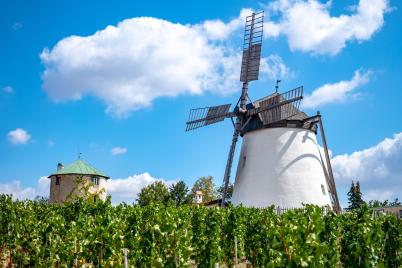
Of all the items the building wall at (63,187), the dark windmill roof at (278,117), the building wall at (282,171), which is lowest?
the building wall at (282,171)

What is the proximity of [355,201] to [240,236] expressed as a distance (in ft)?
151

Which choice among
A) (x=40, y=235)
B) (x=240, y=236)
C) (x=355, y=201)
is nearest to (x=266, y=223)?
(x=240, y=236)

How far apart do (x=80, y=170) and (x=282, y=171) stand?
26.2 metres

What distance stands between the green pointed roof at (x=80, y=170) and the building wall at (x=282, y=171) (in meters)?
22.7

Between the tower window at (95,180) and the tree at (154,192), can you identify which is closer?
the tower window at (95,180)

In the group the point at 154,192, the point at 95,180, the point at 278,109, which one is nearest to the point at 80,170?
the point at 95,180

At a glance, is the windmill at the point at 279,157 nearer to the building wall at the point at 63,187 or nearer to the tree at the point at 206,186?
the building wall at the point at 63,187

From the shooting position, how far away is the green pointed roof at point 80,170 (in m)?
46.5

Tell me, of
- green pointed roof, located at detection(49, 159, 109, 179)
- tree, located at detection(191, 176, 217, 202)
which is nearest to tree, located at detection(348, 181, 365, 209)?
tree, located at detection(191, 176, 217, 202)

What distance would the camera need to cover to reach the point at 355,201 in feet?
194

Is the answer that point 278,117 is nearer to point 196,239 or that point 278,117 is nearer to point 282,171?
point 282,171

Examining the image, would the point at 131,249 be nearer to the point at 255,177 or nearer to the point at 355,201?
the point at 255,177

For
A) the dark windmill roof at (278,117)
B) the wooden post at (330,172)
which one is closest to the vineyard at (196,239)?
the dark windmill roof at (278,117)

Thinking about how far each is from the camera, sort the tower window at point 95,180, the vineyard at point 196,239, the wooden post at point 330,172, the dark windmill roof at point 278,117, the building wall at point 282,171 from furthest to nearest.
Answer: the tower window at point 95,180 → the wooden post at point 330,172 → the dark windmill roof at point 278,117 → the building wall at point 282,171 → the vineyard at point 196,239
